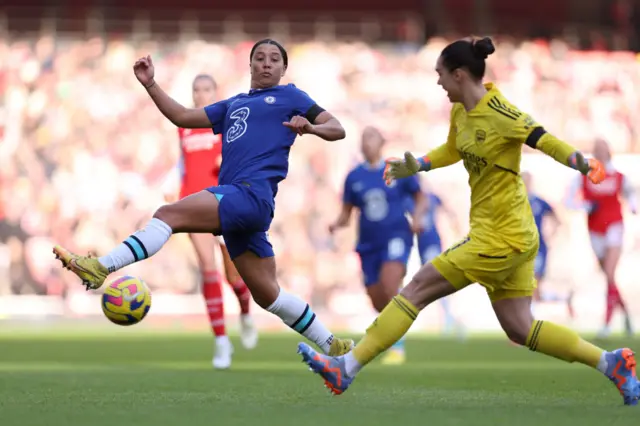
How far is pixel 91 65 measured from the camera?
24391 mm

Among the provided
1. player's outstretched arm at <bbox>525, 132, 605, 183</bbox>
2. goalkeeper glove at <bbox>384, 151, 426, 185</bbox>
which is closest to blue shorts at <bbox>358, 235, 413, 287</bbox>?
goalkeeper glove at <bbox>384, 151, 426, 185</bbox>

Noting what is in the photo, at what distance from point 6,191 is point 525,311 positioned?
56.3ft

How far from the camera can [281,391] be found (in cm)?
842

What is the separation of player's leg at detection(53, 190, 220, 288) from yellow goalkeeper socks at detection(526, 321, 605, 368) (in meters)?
2.00

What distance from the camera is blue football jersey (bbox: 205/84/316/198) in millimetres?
7953

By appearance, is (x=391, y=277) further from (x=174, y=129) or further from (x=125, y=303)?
(x=174, y=129)

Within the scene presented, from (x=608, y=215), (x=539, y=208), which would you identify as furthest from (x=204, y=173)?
(x=608, y=215)

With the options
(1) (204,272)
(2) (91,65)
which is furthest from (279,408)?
(2) (91,65)

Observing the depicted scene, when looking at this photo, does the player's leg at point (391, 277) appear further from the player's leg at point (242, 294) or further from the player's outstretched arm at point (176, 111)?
the player's outstretched arm at point (176, 111)

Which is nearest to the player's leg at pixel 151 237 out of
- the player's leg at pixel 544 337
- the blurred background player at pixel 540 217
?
the player's leg at pixel 544 337

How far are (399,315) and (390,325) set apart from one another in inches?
3.0

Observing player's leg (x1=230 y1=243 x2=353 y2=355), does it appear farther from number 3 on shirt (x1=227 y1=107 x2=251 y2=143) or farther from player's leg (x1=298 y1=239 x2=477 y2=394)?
player's leg (x1=298 y1=239 x2=477 y2=394)

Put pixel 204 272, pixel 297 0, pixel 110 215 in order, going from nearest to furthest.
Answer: pixel 204 272 → pixel 110 215 → pixel 297 0

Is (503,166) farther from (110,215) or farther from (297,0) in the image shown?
(297,0)
